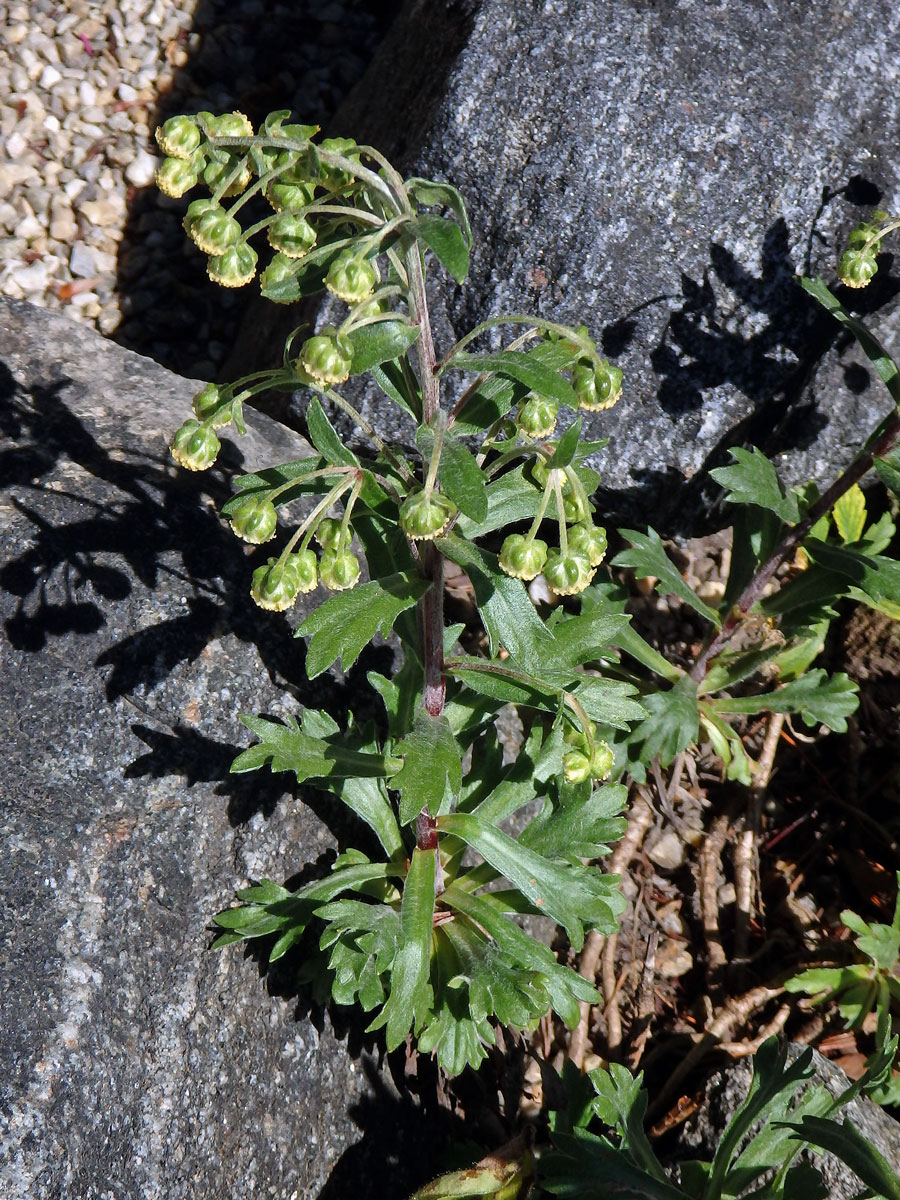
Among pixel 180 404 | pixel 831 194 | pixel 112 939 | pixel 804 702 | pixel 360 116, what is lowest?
pixel 112 939

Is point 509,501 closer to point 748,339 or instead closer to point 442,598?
point 442,598

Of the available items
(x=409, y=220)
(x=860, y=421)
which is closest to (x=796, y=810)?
(x=860, y=421)

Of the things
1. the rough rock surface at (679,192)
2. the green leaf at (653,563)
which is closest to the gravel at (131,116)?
the rough rock surface at (679,192)

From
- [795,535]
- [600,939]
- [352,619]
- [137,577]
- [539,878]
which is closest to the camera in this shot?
[352,619]

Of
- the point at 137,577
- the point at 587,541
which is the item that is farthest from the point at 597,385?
the point at 137,577

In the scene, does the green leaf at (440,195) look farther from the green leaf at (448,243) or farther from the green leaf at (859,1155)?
the green leaf at (859,1155)

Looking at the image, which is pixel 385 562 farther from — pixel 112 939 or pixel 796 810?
pixel 796 810

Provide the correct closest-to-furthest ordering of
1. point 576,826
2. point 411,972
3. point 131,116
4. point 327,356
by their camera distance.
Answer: point 327,356
point 411,972
point 576,826
point 131,116
